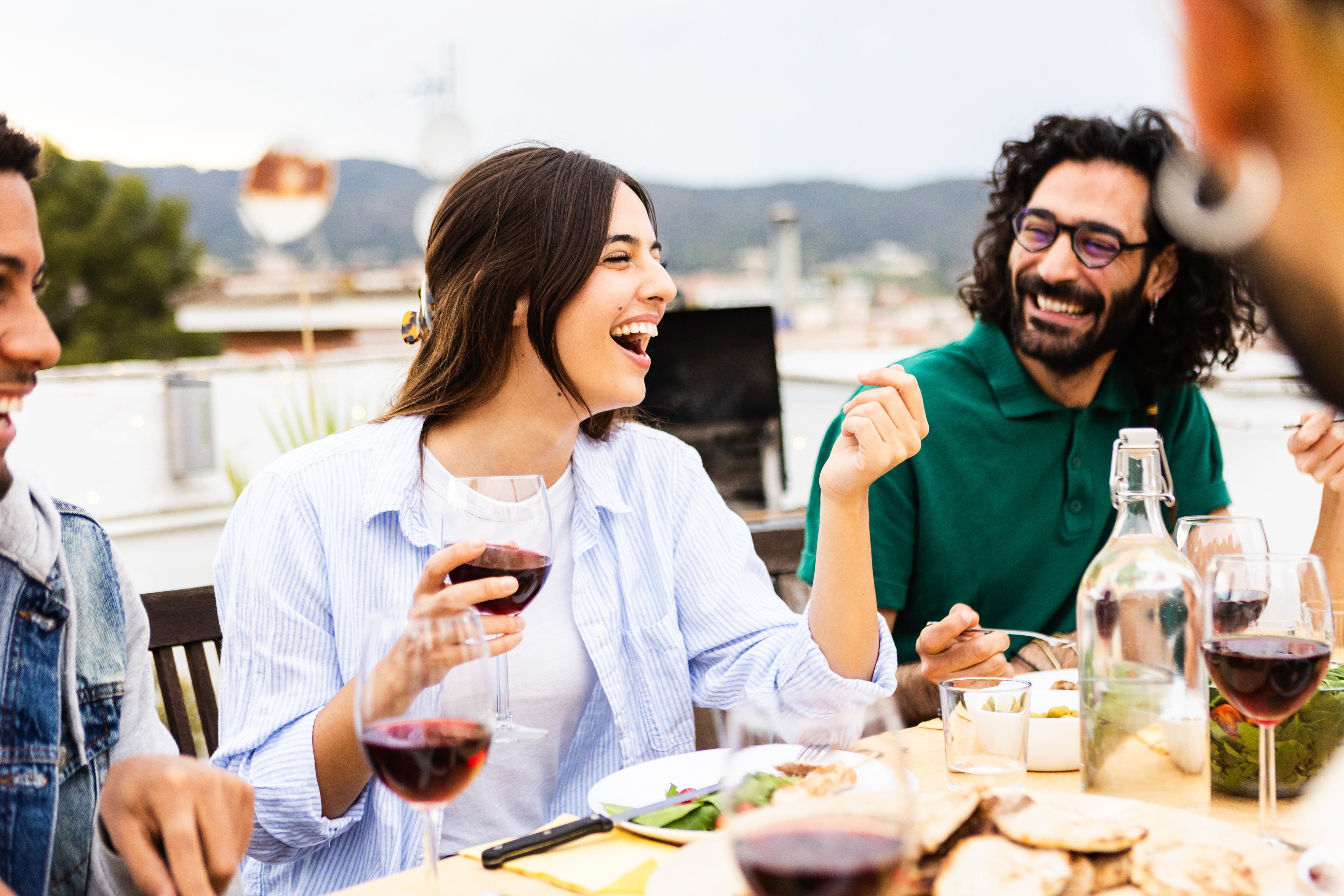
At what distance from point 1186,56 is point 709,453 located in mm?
4087

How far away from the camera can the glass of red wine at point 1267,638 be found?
1.08 metres

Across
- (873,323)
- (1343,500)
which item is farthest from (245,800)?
(873,323)

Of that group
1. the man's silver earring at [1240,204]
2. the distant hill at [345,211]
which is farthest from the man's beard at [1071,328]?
the distant hill at [345,211]

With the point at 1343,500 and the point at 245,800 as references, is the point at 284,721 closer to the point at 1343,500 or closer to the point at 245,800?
the point at 245,800

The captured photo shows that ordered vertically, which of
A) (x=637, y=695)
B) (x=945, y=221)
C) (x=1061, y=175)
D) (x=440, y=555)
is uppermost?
(x=945, y=221)

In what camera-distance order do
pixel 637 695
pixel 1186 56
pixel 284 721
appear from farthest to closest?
pixel 637 695
pixel 284 721
pixel 1186 56

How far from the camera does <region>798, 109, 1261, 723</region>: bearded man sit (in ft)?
7.79

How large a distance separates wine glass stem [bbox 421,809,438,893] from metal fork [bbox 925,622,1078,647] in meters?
0.88

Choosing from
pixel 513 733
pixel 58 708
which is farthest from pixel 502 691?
pixel 58 708

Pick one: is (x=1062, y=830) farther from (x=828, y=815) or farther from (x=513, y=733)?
(x=513, y=733)

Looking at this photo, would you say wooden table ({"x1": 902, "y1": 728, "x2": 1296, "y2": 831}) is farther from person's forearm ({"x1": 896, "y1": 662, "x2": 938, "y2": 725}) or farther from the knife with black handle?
person's forearm ({"x1": 896, "y1": 662, "x2": 938, "y2": 725})

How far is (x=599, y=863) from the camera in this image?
1.06 meters

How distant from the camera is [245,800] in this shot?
1071 millimetres

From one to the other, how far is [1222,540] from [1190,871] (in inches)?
27.5
